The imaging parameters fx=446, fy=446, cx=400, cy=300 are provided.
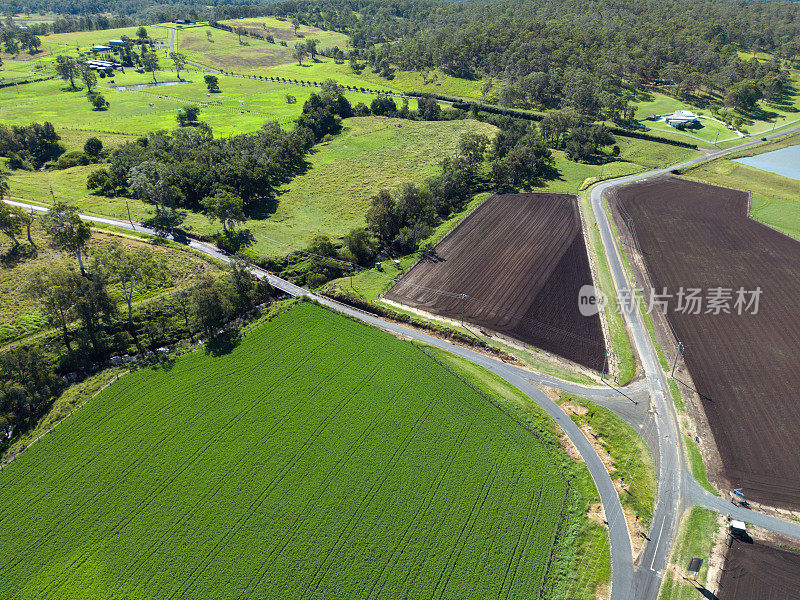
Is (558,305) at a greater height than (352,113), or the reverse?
(352,113)

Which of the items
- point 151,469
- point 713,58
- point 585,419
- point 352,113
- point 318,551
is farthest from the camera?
point 713,58

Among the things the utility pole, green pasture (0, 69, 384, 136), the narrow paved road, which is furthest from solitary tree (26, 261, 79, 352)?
green pasture (0, 69, 384, 136)

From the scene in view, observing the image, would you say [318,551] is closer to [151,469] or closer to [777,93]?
[151,469]

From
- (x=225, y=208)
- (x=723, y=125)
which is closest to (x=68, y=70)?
(x=225, y=208)

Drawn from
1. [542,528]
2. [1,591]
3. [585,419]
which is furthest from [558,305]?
[1,591]

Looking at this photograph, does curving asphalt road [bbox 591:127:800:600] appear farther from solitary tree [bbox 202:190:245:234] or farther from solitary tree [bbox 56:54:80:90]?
solitary tree [bbox 56:54:80:90]

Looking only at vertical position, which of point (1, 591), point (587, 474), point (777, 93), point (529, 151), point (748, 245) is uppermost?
point (777, 93)

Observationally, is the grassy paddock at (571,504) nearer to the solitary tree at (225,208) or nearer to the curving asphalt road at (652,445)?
the curving asphalt road at (652,445)
